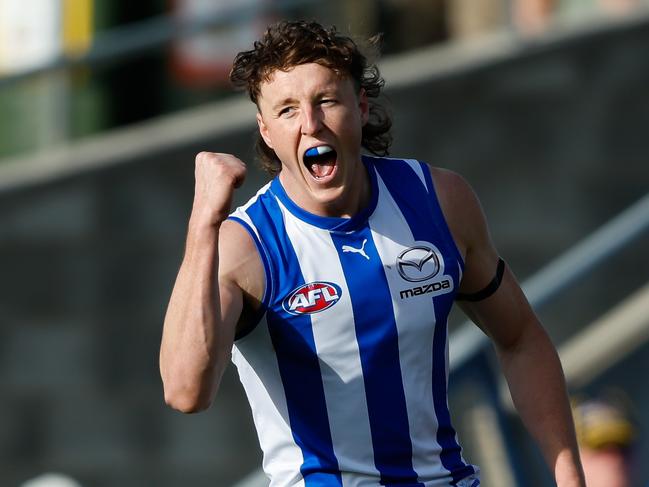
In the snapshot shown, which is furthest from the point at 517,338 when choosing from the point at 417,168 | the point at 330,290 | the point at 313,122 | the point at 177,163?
the point at 177,163

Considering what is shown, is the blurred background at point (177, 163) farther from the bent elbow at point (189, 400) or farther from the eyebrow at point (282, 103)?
the bent elbow at point (189, 400)

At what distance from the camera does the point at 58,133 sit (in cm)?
914

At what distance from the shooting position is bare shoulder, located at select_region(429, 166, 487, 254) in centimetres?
369

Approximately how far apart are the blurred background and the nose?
15.6 feet

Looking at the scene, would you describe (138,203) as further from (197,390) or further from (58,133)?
(197,390)

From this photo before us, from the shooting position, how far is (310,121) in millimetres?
3406

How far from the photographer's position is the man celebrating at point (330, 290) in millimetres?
3438

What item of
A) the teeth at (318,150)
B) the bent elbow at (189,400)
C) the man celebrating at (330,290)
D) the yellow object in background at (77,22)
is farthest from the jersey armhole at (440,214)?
the yellow object in background at (77,22)

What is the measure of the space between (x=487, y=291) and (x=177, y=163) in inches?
215

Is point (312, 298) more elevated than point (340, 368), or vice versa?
point (312, 298)

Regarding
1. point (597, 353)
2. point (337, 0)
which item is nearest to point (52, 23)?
point (337, 0)

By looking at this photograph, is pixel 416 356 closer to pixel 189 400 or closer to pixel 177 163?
pixel 189 400

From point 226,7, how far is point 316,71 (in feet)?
21.2

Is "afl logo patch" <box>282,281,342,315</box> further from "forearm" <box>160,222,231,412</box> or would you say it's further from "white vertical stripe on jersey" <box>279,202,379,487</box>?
"forearm" <box>160,222,231,412</box>
